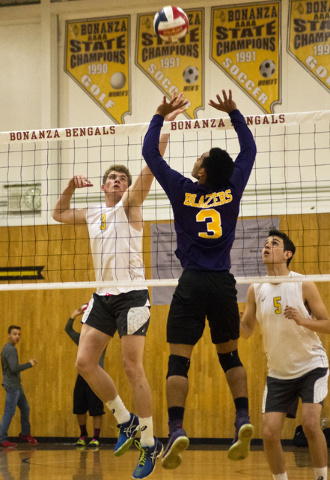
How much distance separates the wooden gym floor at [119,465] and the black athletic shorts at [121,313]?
2.65 meters

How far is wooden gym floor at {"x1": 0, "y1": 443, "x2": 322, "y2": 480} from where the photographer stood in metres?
7.52

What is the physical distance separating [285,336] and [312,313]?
1.20ft

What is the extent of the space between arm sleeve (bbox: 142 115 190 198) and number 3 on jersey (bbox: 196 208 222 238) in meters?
0.29

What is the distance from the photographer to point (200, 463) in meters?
8.73

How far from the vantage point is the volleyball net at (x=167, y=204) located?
1112 cm

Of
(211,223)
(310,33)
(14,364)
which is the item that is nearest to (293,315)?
(211,223)

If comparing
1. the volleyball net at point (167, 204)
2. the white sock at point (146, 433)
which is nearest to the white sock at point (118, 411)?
the white sock at point (146, 433)

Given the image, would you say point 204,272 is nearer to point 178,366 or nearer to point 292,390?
point 178,366

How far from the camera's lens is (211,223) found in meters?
4.47

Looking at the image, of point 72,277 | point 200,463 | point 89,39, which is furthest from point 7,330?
point 89,39

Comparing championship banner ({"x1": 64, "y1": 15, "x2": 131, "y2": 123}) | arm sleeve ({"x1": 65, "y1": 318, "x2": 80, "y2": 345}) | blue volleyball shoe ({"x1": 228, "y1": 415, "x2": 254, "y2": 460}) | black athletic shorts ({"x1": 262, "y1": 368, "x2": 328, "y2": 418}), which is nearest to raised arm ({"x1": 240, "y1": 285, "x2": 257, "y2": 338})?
black athletic shorts ({"x1": 262, "y1": 368, "x2": 328, "y2": 418})

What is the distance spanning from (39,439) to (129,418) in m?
6.84

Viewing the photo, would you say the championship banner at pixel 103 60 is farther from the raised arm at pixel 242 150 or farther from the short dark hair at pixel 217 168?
the short dark hair at pixel 217 168

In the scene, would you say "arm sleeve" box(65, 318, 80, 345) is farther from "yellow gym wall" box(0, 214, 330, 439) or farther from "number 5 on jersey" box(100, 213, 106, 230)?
"number 5 on jersey" box(100, 213, 106, 230)
